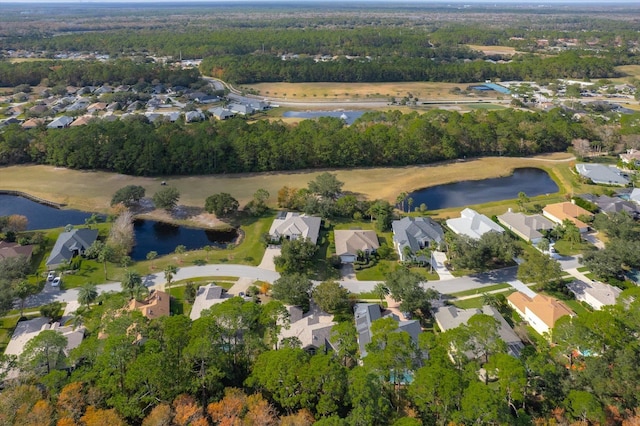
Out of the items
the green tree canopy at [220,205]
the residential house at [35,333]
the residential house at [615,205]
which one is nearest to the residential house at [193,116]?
the green tree canopy at [220,205]

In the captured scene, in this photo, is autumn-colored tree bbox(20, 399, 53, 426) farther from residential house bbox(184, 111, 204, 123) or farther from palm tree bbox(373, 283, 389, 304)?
residential house bbox(184, 111, 204, 123)

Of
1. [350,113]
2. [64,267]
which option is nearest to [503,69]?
[350,113]

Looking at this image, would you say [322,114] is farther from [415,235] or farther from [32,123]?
[415,235]

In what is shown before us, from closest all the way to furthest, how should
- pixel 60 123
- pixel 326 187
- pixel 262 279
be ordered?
pixel 262 279, pixel 326 187, pixel 60 123

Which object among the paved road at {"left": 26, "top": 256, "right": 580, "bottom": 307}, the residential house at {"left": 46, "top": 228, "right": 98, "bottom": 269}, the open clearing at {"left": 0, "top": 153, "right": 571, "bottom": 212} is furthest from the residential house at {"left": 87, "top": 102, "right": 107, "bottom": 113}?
the paved road at {"left": 26, "top": 256, "right": 580, "bottom": 307}

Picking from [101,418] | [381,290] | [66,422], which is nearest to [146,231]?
[381,290]

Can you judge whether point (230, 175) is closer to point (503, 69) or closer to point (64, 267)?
point (64, 267)
